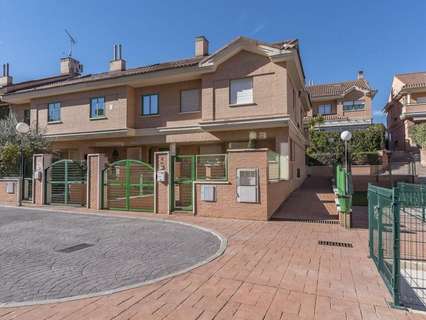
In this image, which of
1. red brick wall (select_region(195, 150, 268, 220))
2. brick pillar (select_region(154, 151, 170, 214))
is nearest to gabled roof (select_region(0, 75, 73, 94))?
brick pillar (select_region(154, 151, 170, 214))

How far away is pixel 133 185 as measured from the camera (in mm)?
13133

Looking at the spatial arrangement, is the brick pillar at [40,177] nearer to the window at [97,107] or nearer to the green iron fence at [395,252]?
the window at [97,107]

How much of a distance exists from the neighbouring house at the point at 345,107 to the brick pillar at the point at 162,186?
2614 cm

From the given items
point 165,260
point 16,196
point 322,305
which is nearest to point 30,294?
point 165,260

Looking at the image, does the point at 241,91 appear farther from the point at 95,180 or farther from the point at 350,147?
the point at 350,147

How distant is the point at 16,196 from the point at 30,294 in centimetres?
1363

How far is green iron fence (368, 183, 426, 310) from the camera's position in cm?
427

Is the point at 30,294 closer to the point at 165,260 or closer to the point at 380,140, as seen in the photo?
the point at 165,260

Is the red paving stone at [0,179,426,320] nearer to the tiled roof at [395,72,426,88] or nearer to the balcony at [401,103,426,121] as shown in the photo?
the balcony at [401,103,426,121]

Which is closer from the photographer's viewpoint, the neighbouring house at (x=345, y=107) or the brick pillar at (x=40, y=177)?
the brick pillar at (x=40, y=177)

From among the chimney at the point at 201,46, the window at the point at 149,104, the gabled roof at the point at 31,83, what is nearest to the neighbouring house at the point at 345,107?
the chimney at the point at 201,46

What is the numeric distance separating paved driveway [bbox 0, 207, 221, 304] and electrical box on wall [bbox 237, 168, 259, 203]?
245cm

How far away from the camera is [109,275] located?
5.23 meters

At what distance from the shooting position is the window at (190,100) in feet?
60.3
